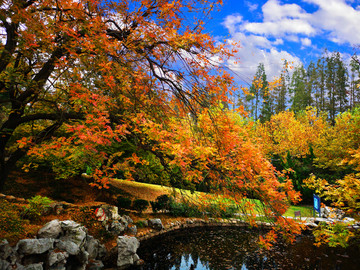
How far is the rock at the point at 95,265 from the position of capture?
6.44 metres

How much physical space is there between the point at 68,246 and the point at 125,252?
5.91 feet

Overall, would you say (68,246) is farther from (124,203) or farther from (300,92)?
(300,92)

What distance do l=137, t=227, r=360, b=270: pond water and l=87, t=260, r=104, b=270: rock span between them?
1.30m

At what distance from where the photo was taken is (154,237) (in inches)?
389

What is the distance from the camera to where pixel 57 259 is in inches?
222

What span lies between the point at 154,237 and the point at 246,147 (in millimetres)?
7571

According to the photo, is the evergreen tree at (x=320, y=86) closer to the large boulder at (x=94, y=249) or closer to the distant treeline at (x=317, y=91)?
the distant treeline at (x=317, y=91)

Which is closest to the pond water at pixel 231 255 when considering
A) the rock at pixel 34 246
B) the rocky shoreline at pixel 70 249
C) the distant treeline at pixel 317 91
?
the rocky shoreline at pixel 70 249

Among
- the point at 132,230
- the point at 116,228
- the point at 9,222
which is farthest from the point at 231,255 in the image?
the point at 9,222

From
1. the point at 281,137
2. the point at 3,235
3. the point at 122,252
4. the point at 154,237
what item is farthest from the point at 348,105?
the point at 3,235

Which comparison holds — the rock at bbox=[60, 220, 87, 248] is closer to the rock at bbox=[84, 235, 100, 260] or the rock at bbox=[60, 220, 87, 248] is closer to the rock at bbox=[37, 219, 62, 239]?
the rock at bbox=[37, 219, 62, 239]

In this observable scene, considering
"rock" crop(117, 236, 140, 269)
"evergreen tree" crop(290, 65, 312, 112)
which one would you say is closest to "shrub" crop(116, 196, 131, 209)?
"rock" crop(117, 236, 140, 269)

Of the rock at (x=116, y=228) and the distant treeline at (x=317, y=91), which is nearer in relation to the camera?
the rock at (x=116, y=228)

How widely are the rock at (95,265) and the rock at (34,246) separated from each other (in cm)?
133
